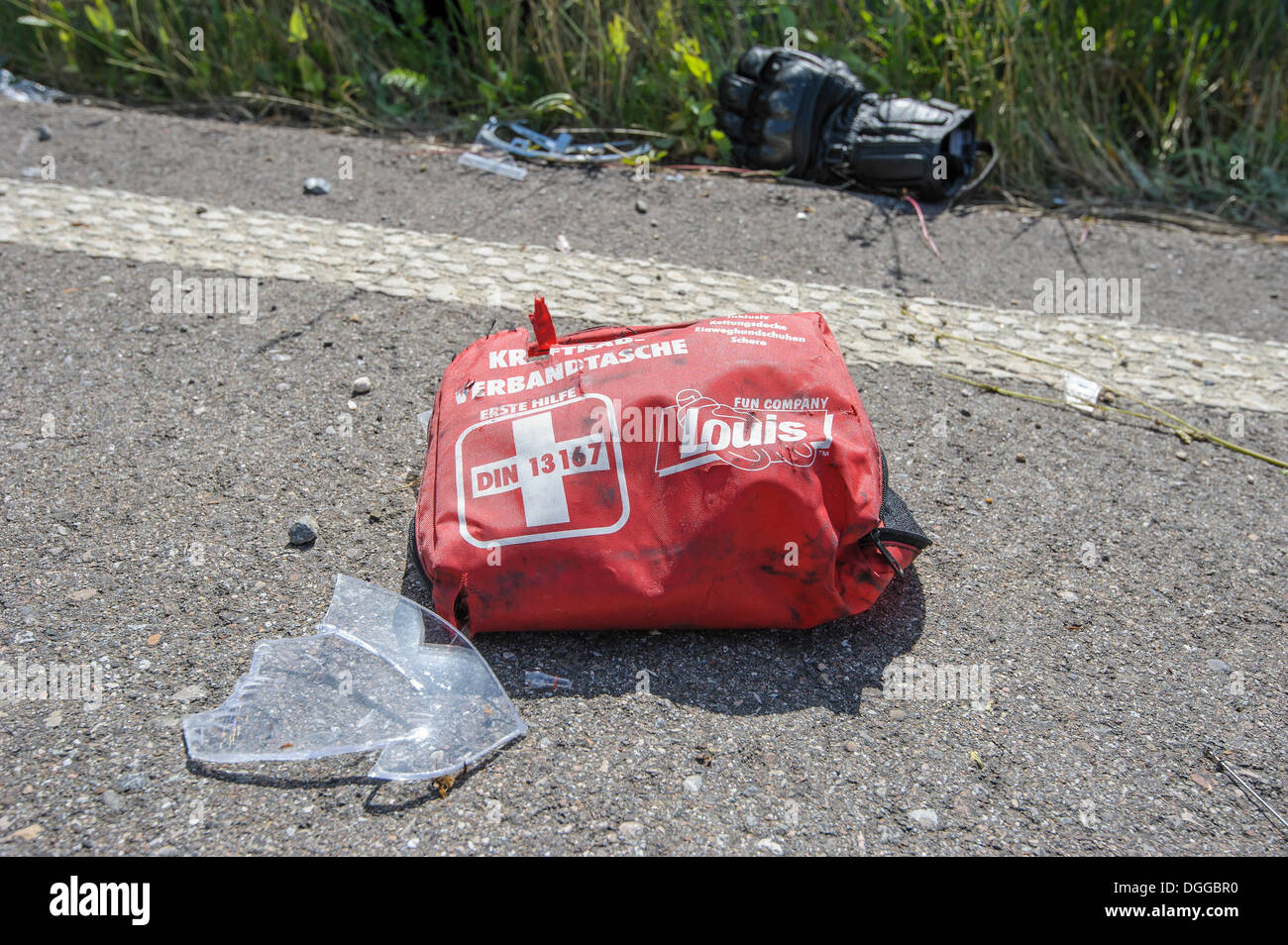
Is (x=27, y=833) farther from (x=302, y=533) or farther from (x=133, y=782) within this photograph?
(x=302, y=533)

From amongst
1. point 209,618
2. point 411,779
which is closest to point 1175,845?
point 411,779

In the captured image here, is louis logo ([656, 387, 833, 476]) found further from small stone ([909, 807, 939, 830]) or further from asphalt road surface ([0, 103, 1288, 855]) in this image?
small stone ([909, 807, 939, 830])

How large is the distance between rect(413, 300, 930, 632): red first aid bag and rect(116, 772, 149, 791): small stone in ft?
2.38

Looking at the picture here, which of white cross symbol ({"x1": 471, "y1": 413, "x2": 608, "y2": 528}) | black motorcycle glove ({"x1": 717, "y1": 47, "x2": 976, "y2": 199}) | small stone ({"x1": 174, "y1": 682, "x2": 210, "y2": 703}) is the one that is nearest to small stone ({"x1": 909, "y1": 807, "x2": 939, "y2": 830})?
white cross symbol ({"x1": 471, "y1": 413, "x2": 608, "y2": 528})

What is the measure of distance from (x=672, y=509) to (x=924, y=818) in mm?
908

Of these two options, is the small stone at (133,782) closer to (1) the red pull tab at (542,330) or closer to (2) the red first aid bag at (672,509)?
(2) the red first aid bag at (672,509)

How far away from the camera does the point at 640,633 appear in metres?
2.37

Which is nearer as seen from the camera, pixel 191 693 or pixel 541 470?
pixel 191 693

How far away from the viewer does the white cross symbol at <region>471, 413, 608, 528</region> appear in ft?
7.34

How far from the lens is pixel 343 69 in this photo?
17.2 ft

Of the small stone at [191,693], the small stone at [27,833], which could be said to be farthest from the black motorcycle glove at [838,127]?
the small stone at [27,833]

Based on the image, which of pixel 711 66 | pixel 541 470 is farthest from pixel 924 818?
pixel 711 66
